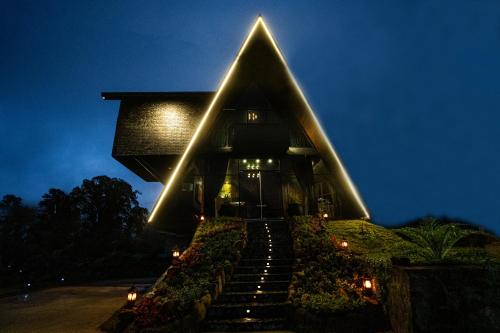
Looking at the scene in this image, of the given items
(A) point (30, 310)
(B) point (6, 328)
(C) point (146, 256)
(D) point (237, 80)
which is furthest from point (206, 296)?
(C) point (146, 256)

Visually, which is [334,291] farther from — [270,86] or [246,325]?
[270,86]

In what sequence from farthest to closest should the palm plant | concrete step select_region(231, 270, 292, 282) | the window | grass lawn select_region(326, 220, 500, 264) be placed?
1. the window
2. grass lawn select_region(326, 220, 500, 264)
3. concrete step select_region(231, 270, 292, 282)
4. the palm plant

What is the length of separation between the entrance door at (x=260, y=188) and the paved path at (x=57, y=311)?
7.57m

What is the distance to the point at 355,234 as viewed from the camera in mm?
10773

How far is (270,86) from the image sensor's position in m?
13.9

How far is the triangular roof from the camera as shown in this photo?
40.0 ft

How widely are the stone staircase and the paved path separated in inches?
109

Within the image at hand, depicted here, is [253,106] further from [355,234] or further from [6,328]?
[6,328]

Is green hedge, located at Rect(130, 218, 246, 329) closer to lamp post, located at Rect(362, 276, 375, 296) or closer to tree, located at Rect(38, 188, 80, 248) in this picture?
lamp post, located at Rect(362, 276, 375, 296)

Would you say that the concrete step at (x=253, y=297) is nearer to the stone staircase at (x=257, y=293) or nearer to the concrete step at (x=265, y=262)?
the stone staircase at (x=257, y=293)

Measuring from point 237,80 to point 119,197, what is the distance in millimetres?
23375

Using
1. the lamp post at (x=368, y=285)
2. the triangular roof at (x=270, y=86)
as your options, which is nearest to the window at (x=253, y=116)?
the triangular roof at (x=270, y=86)

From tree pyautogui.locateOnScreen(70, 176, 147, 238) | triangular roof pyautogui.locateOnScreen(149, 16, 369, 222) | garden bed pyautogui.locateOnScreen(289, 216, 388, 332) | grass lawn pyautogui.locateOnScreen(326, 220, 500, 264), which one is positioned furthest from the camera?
tree pyautogui.locateOnScreen(70, 176, 147, 238)

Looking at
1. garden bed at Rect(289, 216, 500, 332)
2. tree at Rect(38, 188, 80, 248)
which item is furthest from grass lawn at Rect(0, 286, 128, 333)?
tree at Rect(38, 188, 80, 248)
